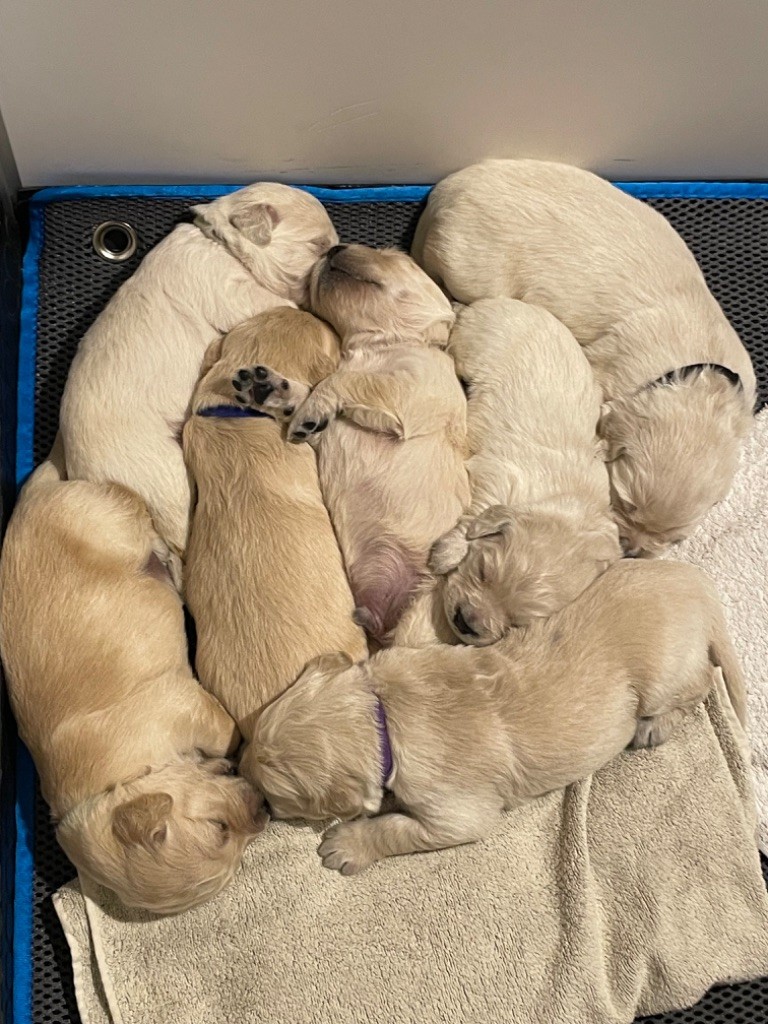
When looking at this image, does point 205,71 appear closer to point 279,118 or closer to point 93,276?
point 279,118

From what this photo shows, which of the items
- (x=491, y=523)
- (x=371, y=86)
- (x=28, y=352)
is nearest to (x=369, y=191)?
(x=371, y=86)

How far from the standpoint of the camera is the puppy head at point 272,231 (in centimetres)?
343

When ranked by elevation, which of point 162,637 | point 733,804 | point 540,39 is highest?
point 540,39

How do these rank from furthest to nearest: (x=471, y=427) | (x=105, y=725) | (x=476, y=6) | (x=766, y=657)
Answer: (x=766, y=657)
(x=471, y=427)
(x=476, y=6)
(x=105, y=725)

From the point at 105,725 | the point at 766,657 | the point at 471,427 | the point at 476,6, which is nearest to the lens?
the point at 105,725

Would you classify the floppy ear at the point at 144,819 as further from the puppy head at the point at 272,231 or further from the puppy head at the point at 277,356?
the puppy head at the point at 272,231

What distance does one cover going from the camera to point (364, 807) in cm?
291

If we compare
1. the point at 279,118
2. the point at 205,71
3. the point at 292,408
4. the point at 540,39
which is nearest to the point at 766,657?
the point at 292,408

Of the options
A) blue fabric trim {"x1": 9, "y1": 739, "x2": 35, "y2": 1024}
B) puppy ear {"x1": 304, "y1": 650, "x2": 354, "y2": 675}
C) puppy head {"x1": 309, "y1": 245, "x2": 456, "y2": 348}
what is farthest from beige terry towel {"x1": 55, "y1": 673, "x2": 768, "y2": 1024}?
puppy head {"x1": 309, "y1": 245, "x2": 456, "y2": 348}

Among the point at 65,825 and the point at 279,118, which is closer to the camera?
the point at 65,825

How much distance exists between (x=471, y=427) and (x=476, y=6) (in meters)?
1.33

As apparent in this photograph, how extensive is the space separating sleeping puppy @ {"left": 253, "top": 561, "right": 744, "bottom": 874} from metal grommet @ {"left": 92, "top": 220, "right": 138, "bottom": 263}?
183 centimetres

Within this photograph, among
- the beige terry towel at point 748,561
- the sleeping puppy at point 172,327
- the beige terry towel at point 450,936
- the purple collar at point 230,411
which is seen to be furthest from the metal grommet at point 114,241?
the beige terry towel at point 748,561

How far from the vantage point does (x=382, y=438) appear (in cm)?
317
